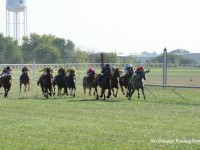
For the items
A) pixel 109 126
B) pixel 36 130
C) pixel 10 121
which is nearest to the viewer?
pixel 36 130

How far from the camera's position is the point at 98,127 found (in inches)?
688

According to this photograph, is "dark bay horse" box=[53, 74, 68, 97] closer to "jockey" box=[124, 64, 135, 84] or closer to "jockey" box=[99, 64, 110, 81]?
"jockey" box=[99, 64, 110, 81]

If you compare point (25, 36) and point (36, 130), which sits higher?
point (25, 36)

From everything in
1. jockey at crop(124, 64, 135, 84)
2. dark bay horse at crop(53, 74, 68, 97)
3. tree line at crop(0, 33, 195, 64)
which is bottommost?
dark bay horse at crop(53, 74, 68, 97)

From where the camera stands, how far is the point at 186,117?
21.2 metres

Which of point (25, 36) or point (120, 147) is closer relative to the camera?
point (120, 147)

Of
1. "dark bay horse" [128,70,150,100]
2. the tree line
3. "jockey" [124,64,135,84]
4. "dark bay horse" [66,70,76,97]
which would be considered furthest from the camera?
the tree line

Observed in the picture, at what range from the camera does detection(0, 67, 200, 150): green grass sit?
13.7m

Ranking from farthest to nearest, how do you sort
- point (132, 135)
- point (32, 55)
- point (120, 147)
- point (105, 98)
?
point (32, 55) < point (105, 98) < point (132, 135) < point (120, 147)

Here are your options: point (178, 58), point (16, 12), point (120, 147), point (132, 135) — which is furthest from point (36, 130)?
point (16, 12)

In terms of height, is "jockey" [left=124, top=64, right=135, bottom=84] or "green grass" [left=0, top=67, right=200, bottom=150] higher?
"jockey" [left=124, top=64, right=135, bottom=84]

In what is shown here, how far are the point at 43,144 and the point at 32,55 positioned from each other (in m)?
114

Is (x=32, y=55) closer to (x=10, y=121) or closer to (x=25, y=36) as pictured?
(x=25, y=36)

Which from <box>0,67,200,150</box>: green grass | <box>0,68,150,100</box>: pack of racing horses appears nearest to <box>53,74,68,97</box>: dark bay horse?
<box>0,68,150,100</box>: pack of racing horses
